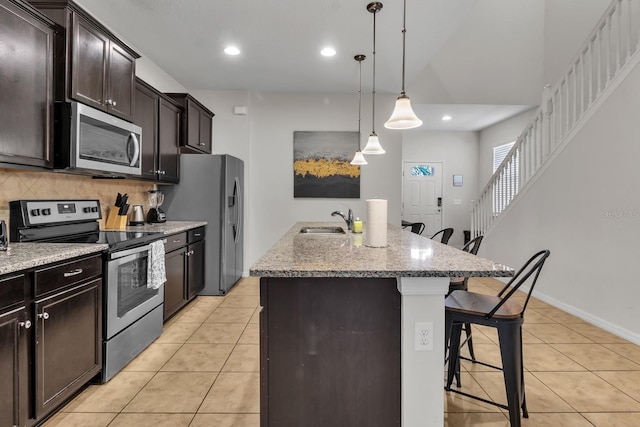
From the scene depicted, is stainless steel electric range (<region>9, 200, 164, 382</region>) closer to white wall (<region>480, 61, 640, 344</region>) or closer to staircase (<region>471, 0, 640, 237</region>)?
white wall (<region>480, 61, 640, 344</region>)

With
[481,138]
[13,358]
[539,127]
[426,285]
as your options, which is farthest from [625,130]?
[481,138]

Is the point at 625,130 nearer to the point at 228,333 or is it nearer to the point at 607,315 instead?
the point at 607,315

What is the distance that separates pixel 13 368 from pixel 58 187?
1490 millimetres

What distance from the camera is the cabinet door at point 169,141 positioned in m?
3.77

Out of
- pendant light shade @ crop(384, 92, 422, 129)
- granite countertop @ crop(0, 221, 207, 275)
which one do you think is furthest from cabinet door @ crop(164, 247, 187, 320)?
pendant light shade @ crop(384, 92, 422, 129)

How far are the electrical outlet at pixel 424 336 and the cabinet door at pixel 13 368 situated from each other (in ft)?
5.77

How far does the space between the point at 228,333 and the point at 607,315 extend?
341 cm

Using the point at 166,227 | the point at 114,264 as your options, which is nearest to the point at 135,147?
the point at 166,227

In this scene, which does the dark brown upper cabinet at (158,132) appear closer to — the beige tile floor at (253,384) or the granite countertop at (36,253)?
the granite countertop at (36,253)

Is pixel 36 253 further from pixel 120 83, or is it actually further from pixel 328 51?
pixel 328 51

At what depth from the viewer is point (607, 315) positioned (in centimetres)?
322

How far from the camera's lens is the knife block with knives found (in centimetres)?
322

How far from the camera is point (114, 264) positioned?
2322mm

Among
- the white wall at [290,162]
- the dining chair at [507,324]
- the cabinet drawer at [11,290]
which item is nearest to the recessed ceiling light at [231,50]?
Answer: the white wall at [290,162]
